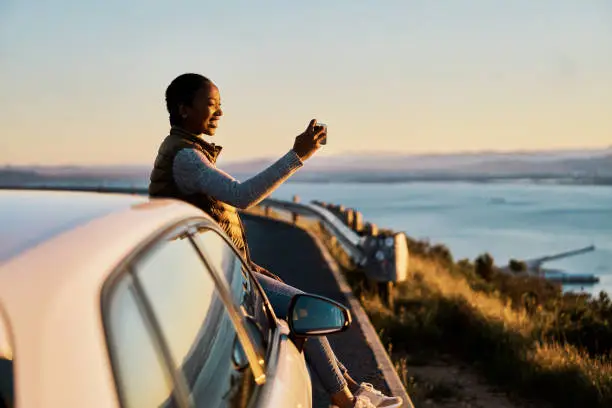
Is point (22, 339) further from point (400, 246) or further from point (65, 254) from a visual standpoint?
point (400, 246)

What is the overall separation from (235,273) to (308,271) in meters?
11.0

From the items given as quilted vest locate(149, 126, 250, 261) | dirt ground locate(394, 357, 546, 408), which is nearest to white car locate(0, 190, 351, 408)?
quilted vest locate(149, 126, 250, 261)

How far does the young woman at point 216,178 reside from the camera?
462 cm

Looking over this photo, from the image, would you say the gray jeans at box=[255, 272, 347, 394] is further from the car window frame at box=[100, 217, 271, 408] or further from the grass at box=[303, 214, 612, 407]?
the grass at box=[303, 214, 612, 407]

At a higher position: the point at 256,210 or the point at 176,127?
the point at 176,127

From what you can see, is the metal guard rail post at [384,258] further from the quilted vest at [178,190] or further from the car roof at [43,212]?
the car roof at [43,212]

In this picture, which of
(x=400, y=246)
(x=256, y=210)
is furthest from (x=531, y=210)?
(x=400, y=246)

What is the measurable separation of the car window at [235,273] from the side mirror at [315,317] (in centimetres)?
13

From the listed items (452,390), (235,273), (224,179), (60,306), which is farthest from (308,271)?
(60,306)

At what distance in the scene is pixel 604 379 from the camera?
7.87 metres

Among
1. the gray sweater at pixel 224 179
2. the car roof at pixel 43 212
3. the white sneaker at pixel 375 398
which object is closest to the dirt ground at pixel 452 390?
the white sneaker at pixel 375 398

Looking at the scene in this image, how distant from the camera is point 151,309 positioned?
7.41ft

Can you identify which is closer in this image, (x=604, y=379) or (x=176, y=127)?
(x=176, y=127)

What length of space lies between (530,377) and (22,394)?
759 centimetres
